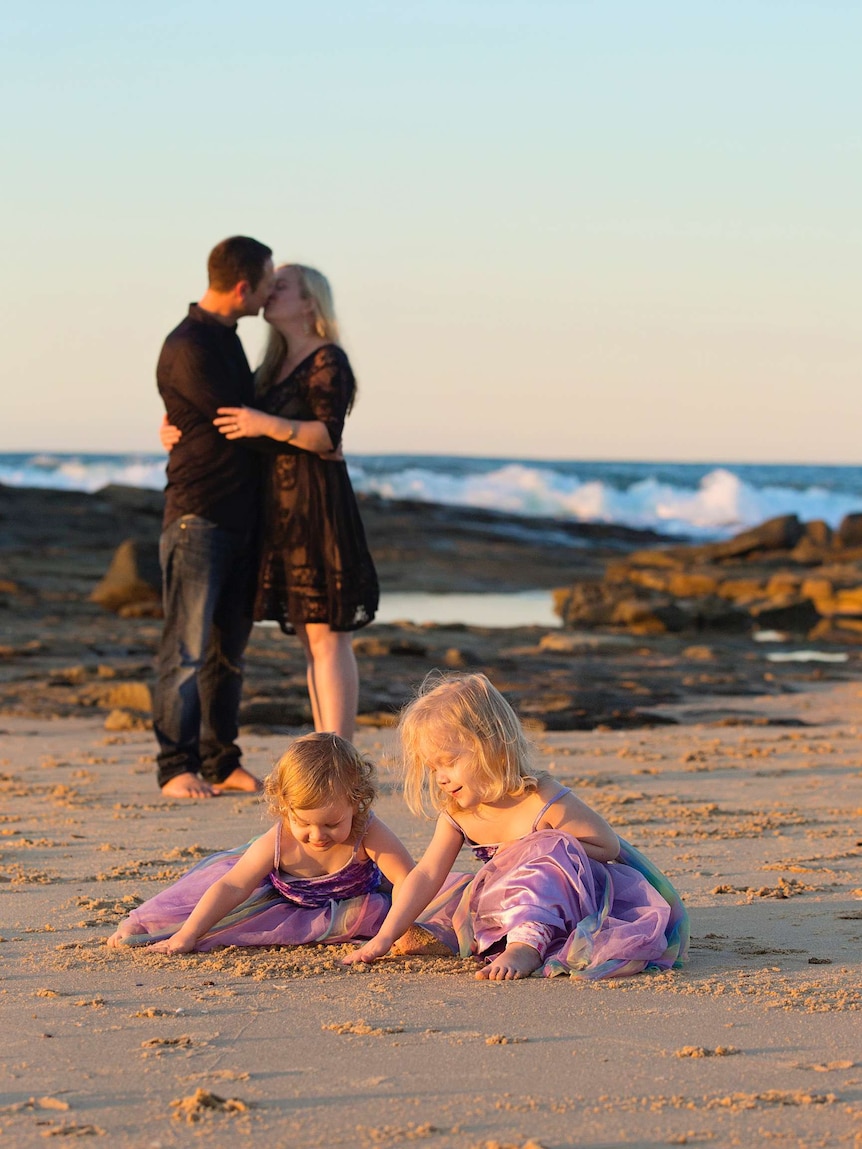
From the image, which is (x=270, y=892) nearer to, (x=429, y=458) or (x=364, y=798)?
(x=364, y=798)

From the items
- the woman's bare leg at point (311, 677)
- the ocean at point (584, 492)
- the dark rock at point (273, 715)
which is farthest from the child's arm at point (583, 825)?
the ocean at point (584, 492)

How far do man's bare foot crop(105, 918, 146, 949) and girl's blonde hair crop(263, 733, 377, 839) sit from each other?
1.38 ft

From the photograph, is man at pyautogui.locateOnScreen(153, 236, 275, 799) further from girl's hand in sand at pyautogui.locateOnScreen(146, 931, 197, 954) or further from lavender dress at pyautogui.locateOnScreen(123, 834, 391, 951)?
girl's hand in sand at pyautogui.locateOnScreen(146, 931, 197, 954)

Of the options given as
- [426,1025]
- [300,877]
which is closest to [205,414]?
[300,877]

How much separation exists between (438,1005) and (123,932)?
88 cm

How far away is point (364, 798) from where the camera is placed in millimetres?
3461

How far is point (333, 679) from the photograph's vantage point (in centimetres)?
553

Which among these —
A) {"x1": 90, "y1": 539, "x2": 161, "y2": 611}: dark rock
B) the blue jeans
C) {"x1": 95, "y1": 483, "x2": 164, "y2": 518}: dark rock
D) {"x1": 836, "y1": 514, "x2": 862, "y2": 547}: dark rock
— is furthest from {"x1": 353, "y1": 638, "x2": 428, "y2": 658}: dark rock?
{"x1": 836, "y1": 514, "x2": 862, "y2": 547}: dark rock

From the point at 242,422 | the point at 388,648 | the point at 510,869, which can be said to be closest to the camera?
the point at 510,869

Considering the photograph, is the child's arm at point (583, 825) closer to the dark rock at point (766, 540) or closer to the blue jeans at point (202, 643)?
the blue jeans at point (202, 643)

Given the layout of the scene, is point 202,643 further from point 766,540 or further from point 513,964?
point 766,540

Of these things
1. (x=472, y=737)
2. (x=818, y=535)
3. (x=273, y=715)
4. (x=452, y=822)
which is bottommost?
(x=273, y=715)

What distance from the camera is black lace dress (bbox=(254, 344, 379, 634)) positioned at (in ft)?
18.0

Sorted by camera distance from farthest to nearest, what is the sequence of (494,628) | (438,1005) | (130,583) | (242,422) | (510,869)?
(130,583) → (494,628) → (242,422) → (510,869) → (438,1005)
